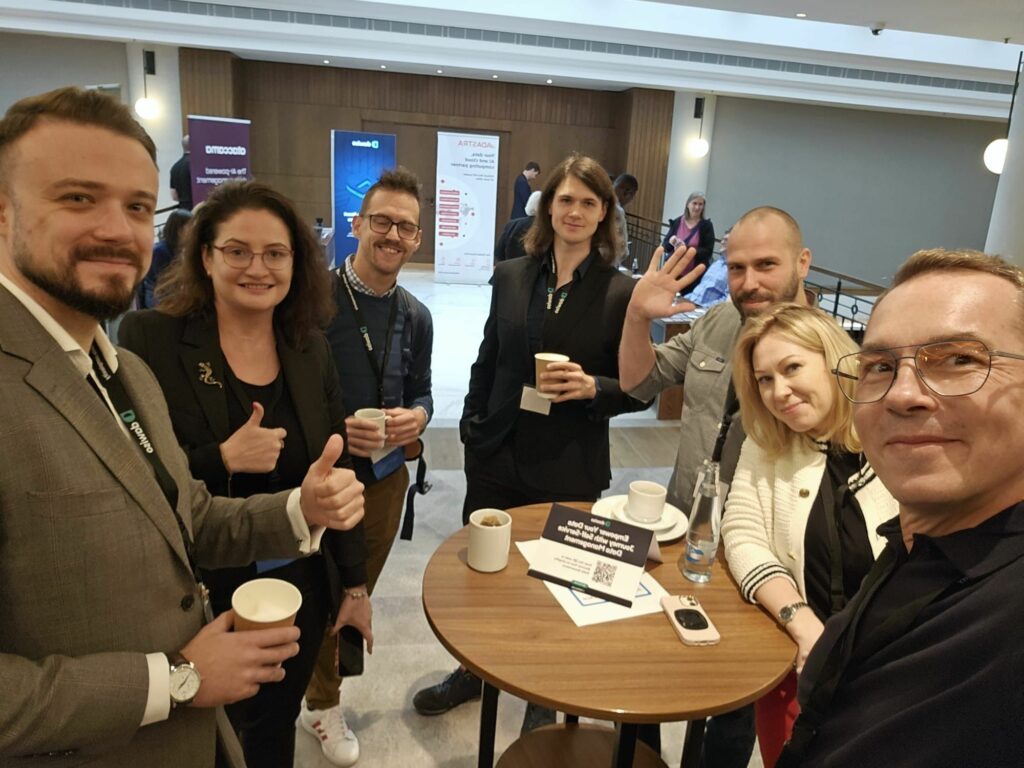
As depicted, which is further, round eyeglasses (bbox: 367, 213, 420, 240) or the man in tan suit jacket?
round eyeglasses (bbox: 367, 213, 420, 240)

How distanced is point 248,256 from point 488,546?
0.90 metres

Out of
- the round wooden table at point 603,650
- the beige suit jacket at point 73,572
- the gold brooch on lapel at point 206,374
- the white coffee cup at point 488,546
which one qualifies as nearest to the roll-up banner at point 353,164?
the gold brooch on lapel at point 206,374

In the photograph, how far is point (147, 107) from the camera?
10016 millimetres

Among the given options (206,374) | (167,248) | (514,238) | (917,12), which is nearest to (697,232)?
(917,12)

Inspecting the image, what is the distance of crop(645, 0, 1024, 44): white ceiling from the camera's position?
646 centimetres

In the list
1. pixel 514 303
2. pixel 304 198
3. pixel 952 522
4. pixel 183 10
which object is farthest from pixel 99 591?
pixel 304 198

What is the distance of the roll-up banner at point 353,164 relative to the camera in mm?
8711

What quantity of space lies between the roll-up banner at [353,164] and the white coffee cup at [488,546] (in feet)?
25.8

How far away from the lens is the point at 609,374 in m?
2.18

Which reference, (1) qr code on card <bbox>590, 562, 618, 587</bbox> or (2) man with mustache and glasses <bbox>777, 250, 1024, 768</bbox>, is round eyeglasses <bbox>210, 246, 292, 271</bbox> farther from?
(2) man with mustache and glasses <bbox>777, 250, 1024, 768</bbox>

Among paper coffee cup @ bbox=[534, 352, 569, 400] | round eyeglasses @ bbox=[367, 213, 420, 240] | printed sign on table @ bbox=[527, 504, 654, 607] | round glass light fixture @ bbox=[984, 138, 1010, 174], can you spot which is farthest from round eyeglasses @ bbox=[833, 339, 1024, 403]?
round glass light fixture @ bbox=[984, 138, 1010, 174]

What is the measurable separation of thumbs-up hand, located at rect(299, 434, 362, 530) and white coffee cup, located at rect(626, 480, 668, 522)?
0.76 metres

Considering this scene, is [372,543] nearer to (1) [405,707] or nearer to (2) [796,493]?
(1) [405,707]

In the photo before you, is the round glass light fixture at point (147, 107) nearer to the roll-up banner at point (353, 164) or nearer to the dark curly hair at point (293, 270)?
the roll-up banner at point (353, 164)
